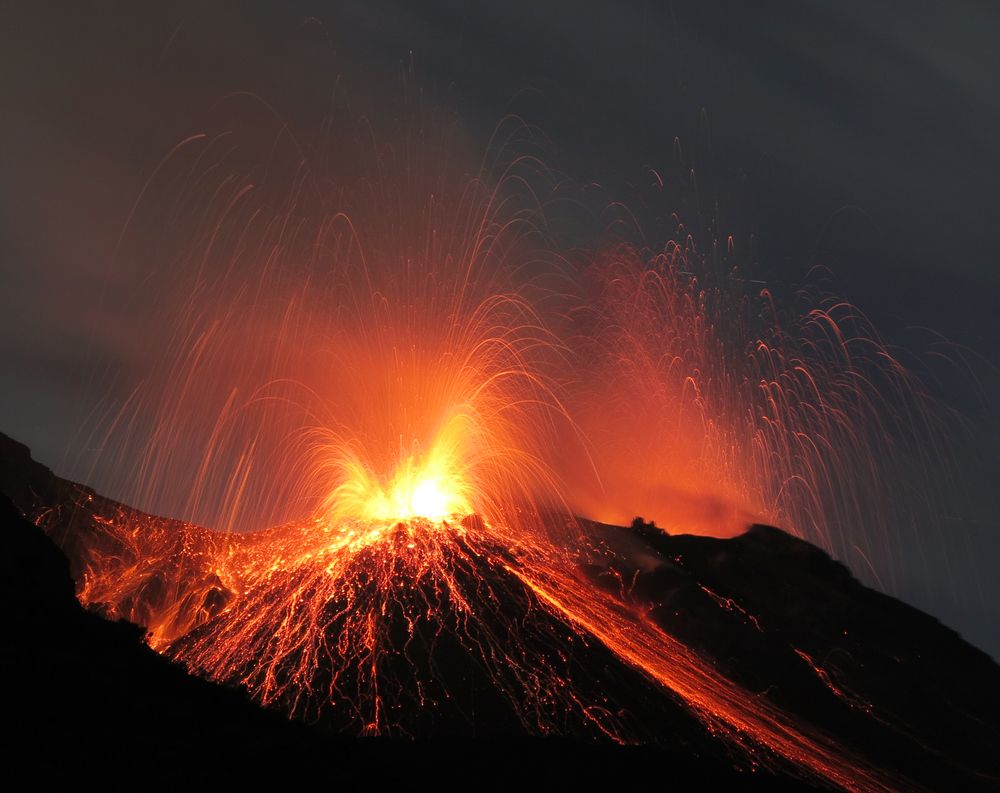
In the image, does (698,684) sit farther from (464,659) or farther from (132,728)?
(132,728)

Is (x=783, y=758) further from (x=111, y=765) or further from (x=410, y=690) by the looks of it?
(x=111, y=765)

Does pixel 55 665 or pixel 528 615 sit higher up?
pixel 528 615

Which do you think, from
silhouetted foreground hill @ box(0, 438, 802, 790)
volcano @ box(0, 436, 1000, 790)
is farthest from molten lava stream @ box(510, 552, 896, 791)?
silhouetted foreground hill @ box(0, 438, 802, 790)

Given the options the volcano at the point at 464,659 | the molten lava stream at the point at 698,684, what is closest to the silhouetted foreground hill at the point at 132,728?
the volcano at the point at 464,659

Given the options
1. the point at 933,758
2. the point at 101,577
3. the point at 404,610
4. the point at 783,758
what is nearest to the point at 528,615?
the point at 404,610

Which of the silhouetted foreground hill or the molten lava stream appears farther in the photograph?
the molten lava stream

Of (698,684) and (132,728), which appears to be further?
(698,684)

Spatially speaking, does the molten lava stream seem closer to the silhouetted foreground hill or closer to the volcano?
the volcano

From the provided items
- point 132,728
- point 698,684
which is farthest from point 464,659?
point 132,728
